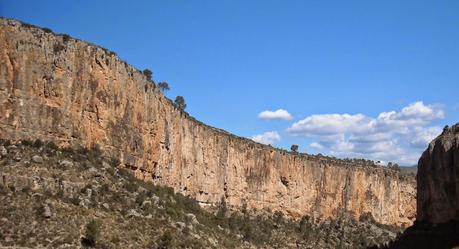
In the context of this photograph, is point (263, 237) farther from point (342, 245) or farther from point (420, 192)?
point (420, 192)

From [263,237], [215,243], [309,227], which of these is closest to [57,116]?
[215,243]

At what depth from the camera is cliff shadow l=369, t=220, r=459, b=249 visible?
4559cm

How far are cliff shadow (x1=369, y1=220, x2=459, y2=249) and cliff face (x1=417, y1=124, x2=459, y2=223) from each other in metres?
0.63

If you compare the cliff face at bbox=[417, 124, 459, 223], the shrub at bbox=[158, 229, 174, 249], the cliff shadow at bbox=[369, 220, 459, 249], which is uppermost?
the cliff face at bbox=[417, 124, 459, 223]

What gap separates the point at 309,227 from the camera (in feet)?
314

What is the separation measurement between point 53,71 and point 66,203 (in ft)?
38.6

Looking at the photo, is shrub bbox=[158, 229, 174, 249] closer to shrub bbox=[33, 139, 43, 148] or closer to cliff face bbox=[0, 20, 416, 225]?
cliff face bbox=[0, 20, 416, 225]

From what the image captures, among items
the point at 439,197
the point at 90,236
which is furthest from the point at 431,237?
the point at 90,236

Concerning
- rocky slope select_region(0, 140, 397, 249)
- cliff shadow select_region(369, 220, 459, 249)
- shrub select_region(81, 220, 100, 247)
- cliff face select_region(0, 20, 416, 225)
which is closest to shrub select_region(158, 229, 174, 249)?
rocky slope select_region(0, 140, 397, 249)

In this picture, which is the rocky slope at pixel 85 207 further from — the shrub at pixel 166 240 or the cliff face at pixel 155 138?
the cliff face at pixel 155 138

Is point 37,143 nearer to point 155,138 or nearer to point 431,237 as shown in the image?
point 155,138

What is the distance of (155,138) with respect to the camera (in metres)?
69.3

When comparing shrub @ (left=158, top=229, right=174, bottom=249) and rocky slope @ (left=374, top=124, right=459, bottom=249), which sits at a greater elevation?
rocky slope @ (left=374, top=124, right=459, bottom=249)

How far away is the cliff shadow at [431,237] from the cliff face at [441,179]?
0.63m
